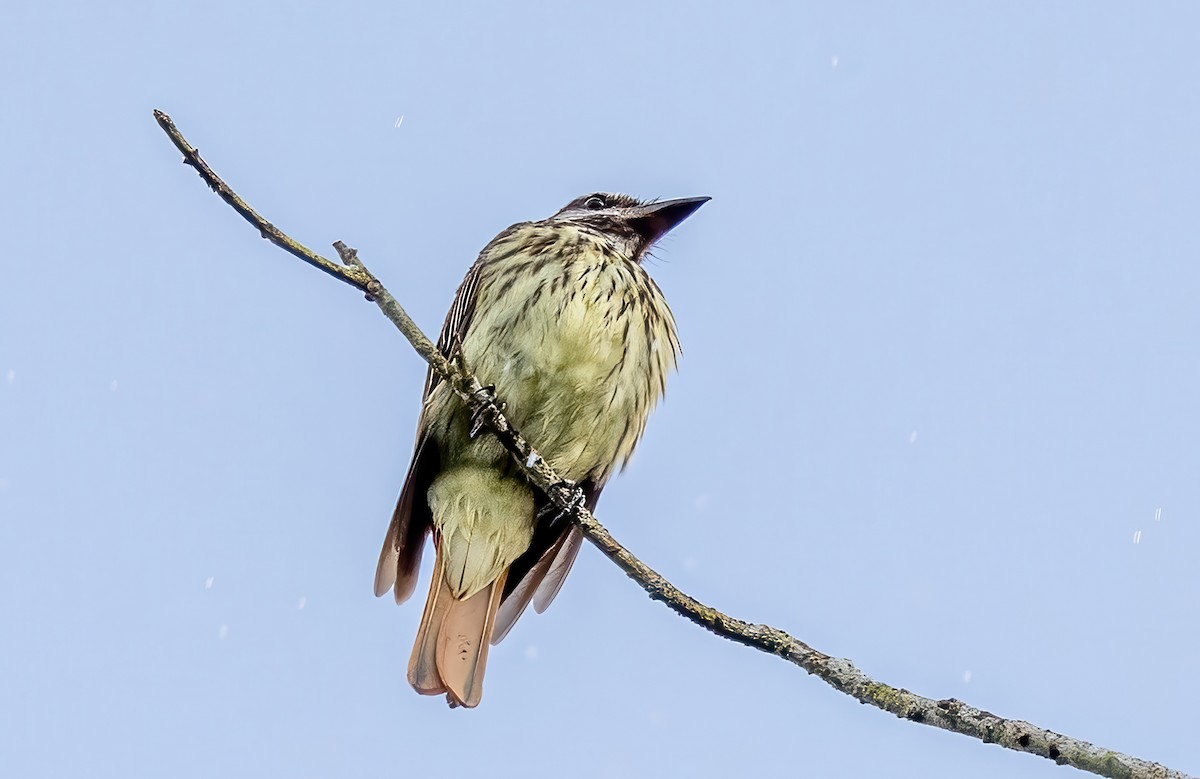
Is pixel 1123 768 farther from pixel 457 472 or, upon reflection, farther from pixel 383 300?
pixel 457 472

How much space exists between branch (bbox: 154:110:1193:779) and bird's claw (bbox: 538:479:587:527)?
13cm

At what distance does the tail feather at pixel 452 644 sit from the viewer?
16.6ft

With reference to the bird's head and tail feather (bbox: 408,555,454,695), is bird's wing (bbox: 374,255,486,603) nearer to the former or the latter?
tail feather (bbox: 408,555,454,695)

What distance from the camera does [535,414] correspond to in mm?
5172

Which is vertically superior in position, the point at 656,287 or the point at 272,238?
the point at 656,287

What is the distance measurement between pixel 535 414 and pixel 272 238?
6.59ft

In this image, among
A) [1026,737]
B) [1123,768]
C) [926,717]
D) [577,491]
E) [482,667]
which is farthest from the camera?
[482,667]

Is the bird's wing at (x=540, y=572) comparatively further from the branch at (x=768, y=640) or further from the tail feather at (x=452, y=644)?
the branch at (x=768, y=640)

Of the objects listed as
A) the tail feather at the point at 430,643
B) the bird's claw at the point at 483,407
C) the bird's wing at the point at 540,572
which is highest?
the bird's claw at the point at 483,407

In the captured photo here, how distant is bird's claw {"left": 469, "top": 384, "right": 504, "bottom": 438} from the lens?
435 centimetres

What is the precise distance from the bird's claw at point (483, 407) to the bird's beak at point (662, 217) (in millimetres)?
1833

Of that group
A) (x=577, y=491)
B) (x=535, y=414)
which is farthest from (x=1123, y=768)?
(x=535, y=414)

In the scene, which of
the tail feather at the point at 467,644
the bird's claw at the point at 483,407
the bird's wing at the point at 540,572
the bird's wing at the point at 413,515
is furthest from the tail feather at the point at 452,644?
the bird's claw at the point at 483,407

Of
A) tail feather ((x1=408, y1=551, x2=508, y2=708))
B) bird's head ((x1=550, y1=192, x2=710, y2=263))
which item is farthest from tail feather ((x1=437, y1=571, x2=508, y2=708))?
bird's head ((x1=550, y1=192, x2=710, y2=263))
